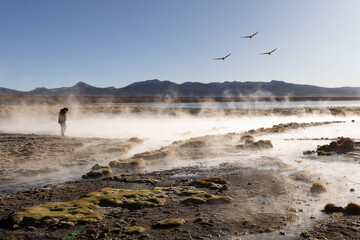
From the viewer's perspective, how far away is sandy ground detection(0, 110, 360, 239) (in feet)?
33.9

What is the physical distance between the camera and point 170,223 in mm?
10859

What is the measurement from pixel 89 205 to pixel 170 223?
11.9 ft

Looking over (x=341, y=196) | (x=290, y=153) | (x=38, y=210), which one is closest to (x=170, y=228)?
(x=38, y=210)

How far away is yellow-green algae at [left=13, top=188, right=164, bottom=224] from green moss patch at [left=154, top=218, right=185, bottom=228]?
1.89 metres

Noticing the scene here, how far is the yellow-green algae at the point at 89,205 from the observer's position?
1121 cm

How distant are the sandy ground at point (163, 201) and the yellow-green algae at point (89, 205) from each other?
0.04m

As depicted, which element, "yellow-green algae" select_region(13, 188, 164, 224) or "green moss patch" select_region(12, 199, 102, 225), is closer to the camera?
"green moss patch" select_region(12, 199, 102, 225)

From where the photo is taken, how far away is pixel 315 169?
19.7 meters

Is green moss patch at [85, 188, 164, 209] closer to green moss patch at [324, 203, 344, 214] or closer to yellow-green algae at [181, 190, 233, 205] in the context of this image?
yellow-green algae at [181, 190, 233, 205]

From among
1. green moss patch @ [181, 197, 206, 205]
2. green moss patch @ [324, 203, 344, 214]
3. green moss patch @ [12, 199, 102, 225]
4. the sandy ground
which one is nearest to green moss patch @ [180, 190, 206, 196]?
the sandy ground

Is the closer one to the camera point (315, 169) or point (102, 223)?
point (102, 223)

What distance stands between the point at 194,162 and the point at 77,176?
786 centimetres

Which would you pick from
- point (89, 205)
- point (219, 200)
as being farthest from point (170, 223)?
point (89, 205)

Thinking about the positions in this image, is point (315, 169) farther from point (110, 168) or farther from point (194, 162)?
point (110, 168)
